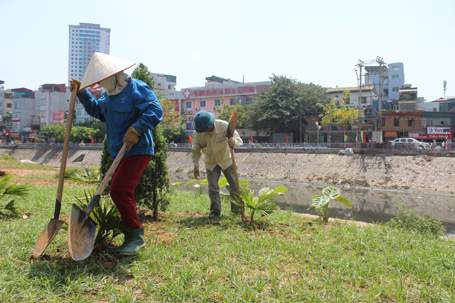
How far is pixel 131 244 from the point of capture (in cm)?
380

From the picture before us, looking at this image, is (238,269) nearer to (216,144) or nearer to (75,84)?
(75,84)

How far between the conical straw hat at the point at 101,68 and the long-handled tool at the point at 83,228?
682mm

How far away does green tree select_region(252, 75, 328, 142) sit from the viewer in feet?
151

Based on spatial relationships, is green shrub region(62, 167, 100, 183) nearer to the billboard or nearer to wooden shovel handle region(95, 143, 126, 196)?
wooden shovel handle region(95, 143, 126, 196)

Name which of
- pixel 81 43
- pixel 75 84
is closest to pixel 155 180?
pixel 75 84

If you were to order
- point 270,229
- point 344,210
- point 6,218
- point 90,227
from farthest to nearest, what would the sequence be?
1. point 344,210
2. point 6,218
3. point 270,229
4. point 90,227

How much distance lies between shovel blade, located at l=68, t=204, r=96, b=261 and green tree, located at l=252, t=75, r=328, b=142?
140 ft

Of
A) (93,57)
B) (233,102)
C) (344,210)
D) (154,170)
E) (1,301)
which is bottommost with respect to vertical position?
(344,210)

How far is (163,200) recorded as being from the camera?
5895mm

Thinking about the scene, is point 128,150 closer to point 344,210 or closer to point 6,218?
point 6,218

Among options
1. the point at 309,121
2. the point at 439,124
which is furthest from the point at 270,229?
the point at 439,124

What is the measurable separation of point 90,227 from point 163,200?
2.30 metres

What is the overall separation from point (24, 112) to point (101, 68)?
8958 centimetres

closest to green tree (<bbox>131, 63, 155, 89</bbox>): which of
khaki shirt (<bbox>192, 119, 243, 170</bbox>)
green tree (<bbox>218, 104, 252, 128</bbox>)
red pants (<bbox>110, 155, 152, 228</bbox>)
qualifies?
khaki shirt (<bbox>192, 119, 243, 170</bbox>)
